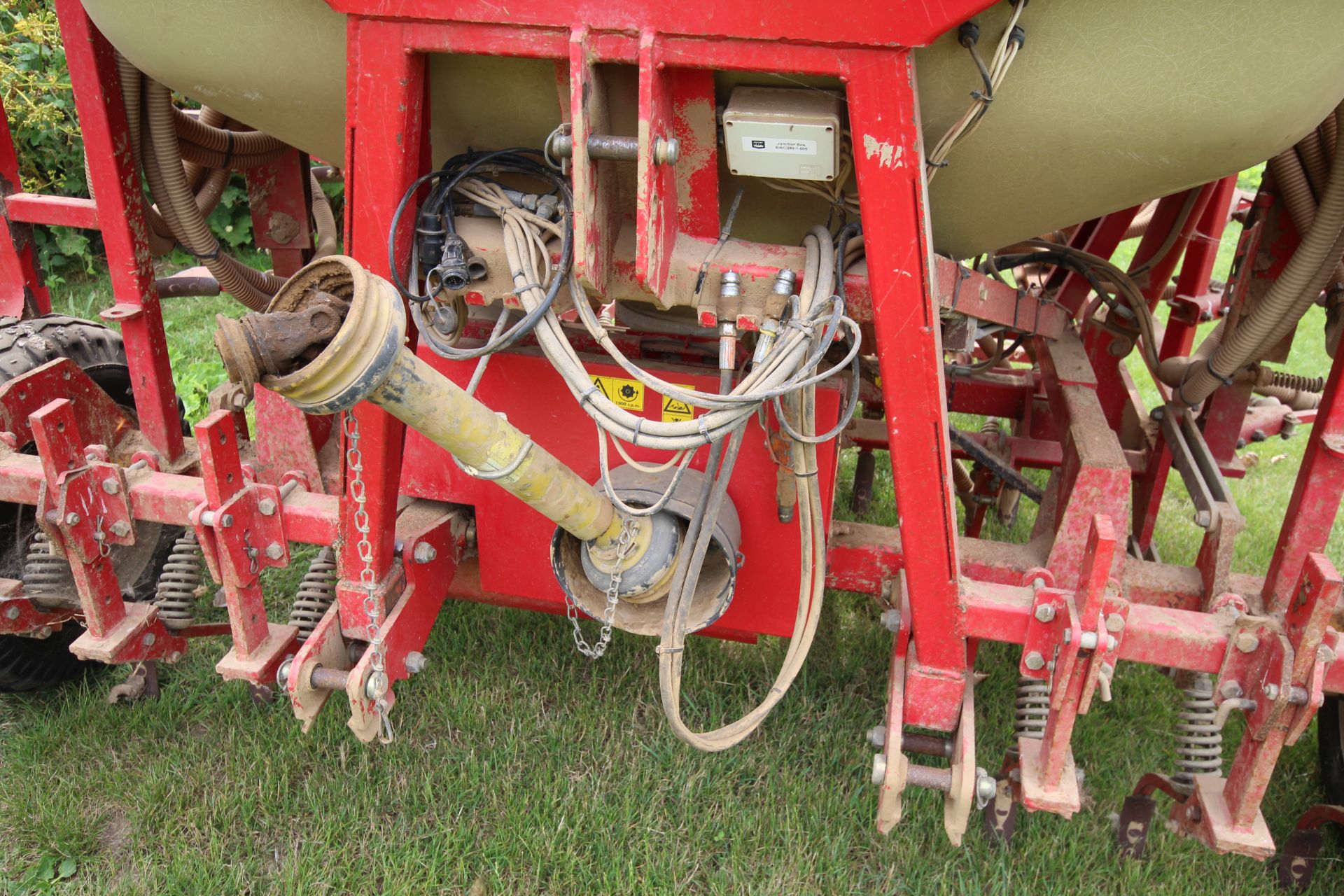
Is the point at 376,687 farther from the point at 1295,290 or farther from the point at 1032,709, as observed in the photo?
the point at 1295,290

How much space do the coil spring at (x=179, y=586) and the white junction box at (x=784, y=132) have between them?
1.53 meters

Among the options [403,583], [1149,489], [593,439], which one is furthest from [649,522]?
[1149,489]

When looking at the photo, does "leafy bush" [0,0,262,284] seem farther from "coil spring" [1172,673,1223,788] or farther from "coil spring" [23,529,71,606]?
"coil spring" [1172,673,1223,788]

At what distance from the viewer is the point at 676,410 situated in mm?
1937

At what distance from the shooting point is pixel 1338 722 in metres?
2.33

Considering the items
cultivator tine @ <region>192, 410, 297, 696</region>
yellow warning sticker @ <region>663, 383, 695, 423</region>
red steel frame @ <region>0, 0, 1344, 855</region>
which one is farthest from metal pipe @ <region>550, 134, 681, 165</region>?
cultivator tine @ <region>192, 410, 297, 696</region>

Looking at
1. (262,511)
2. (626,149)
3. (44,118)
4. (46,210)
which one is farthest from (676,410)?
(44,118)

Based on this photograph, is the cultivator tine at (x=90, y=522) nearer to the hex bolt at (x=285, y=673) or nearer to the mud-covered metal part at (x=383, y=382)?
the hex bolt at (x=285, y=673)

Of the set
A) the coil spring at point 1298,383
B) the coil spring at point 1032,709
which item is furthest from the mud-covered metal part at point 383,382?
the coil spring at point 1298,383

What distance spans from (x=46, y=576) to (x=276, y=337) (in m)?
1.36

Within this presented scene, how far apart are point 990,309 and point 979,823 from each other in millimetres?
1195

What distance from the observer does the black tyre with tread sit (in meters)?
2.33

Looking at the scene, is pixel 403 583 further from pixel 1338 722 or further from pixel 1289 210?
pixel 1338 722

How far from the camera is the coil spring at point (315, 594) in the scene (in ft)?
7.15
